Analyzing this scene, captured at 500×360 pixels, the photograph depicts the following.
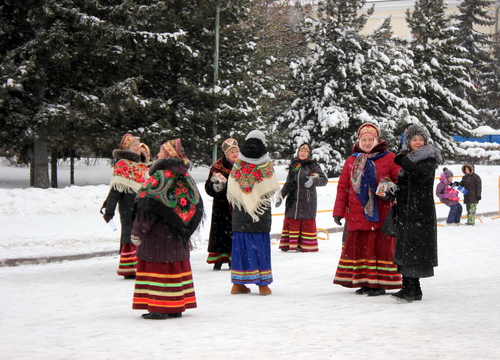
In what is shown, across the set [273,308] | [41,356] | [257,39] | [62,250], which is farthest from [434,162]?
[257,39]

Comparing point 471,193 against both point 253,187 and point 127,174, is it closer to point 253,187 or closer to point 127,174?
point 127,174

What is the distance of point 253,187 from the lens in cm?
913

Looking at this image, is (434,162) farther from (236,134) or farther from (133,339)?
(236,134)

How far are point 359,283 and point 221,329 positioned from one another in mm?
2601

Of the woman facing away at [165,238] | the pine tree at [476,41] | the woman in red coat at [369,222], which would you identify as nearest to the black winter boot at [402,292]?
the woman in red coat at [369,222]

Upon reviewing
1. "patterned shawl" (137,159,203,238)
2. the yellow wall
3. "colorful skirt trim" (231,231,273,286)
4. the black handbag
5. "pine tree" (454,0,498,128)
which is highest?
the yellow wall

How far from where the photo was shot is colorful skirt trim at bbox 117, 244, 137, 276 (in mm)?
10664

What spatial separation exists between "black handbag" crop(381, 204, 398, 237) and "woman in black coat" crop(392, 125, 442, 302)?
137mm

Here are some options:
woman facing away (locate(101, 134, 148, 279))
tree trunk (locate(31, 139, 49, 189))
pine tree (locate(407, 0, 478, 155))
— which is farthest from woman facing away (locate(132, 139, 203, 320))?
pine tree (locate(407, 0, 478, 155))

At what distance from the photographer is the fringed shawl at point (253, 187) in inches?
357

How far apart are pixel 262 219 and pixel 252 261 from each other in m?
0.52

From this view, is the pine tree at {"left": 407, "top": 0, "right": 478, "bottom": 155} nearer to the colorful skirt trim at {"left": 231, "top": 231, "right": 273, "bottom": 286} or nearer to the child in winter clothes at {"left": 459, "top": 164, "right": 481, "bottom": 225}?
the child in winter clothes at {"left": 459, "top": 164, "right": 481, "bottom": 225}

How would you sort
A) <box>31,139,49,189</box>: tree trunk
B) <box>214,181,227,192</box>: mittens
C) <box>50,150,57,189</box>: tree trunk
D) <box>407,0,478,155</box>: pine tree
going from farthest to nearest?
<box>407,0,478,155</box>: pine tree
<box>50,150,57,189</box>: tree trunk
<box>31,139,49,189</box>: tree trunk
<box>214,181,227,192</box>: mittens

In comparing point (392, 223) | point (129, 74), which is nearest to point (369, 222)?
point (392, 223)
